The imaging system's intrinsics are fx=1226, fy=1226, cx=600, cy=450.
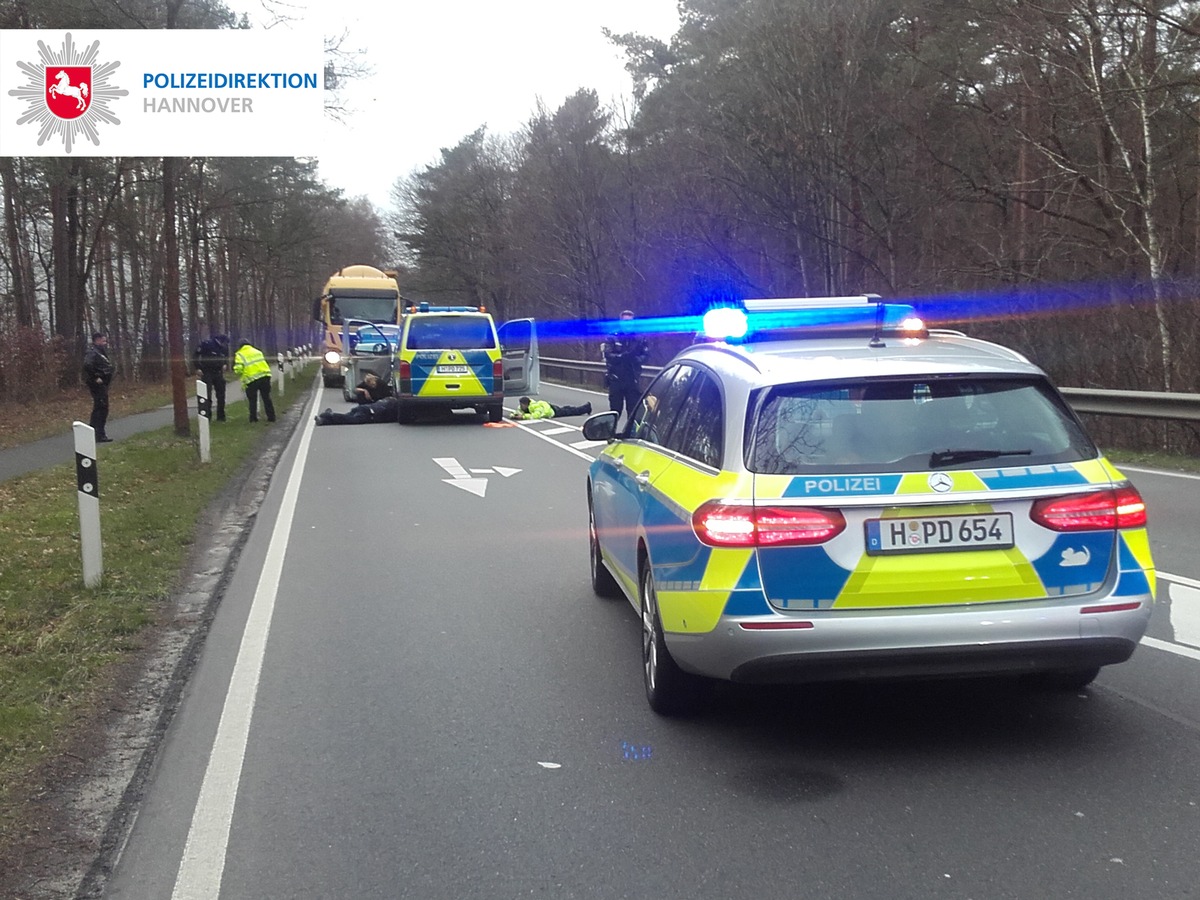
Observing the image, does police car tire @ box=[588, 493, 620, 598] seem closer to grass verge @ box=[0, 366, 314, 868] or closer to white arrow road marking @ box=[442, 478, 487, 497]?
grass verge @ box=[0, 366, 314, 868]

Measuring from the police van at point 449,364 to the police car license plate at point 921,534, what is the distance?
Answer: 18.9 metres

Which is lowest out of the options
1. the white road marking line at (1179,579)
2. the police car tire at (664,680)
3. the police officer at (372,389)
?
the police officer at (372,389)

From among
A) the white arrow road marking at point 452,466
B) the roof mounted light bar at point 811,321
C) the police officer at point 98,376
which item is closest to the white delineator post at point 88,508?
the roof mounted light bar at point 811,321

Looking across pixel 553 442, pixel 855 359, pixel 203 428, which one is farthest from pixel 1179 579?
pixel 203 428

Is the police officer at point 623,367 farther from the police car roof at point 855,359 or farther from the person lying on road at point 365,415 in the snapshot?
the police car roof at point 855,359

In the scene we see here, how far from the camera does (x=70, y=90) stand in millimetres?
21219

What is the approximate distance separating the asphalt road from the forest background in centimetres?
1165

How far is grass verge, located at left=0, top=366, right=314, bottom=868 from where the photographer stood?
5133mm

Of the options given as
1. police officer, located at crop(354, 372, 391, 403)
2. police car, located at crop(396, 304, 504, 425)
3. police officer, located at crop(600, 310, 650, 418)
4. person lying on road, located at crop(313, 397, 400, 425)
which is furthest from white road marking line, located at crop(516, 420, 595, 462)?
police officer, located at crop(354, 372, 391, 403)

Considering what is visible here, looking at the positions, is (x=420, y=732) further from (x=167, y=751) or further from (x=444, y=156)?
(x=444, y=156)

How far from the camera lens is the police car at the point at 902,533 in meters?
4.39

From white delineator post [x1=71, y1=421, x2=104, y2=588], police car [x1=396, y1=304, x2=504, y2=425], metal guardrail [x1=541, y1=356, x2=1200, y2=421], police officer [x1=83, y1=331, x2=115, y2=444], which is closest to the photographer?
white delineator post [x1=71, y1=421, x2=104, y2=588]

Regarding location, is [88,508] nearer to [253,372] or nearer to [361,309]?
[253,372]

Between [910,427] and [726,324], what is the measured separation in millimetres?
1433
